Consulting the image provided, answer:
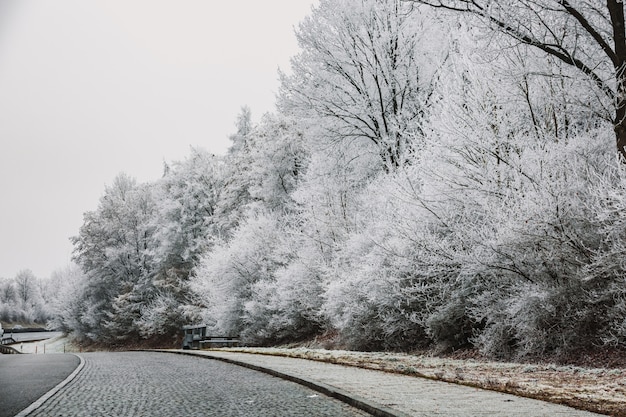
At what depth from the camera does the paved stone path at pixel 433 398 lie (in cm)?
573

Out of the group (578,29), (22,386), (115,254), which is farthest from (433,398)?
(115,254)

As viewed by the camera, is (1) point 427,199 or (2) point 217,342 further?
(2) point 217,342

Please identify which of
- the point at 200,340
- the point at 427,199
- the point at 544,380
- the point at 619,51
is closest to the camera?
the point at 544,380

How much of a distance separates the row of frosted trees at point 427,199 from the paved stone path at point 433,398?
358 centimetres

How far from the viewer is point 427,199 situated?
13.7m

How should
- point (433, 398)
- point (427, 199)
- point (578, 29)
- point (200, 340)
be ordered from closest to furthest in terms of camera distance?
point (433, 398), point (578, 29), point (427, 199), point (200, 340)

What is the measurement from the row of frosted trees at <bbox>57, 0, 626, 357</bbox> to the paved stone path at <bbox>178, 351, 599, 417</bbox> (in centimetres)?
358

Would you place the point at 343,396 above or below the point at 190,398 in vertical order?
above

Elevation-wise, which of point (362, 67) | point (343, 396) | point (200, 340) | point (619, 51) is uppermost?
point (362, 67)

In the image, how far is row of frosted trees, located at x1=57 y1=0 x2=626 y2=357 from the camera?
420 inches

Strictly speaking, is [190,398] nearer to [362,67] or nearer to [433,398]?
[433,398]

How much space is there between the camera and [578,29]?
429 inches

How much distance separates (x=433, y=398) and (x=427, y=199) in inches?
294

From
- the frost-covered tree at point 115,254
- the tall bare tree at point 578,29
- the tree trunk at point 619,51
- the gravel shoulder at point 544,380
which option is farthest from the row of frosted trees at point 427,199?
the frost-covered tree at point 115,254
